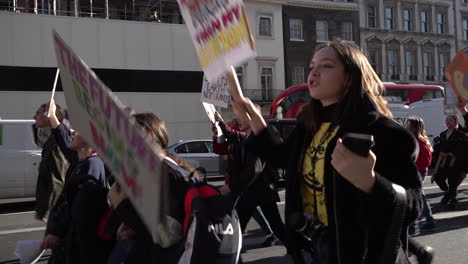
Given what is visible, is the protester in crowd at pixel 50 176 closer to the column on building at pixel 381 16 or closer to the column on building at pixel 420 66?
the column on building at pixel 381 16

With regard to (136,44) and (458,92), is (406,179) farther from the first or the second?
(136,44)

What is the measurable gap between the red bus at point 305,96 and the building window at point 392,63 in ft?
40.5

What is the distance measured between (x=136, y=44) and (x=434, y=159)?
1877 cm

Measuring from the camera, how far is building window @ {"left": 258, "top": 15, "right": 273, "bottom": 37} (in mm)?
30938

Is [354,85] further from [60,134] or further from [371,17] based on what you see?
[371,17]

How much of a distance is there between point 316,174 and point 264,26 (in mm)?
29892

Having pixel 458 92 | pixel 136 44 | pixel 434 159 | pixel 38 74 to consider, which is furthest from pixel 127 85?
pixel 458 92

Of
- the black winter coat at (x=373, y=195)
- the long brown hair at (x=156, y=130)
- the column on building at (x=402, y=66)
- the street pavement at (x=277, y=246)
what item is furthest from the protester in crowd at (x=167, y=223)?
the column on building at (x=402, y=66)

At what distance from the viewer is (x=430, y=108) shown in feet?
65.6

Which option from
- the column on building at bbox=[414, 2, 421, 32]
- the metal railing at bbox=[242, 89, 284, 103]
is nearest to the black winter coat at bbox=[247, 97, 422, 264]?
the metal railing at bbox=[242, 89, 284, 103]

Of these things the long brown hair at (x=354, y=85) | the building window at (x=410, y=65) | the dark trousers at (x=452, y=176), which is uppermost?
the building window at (x=410, y=65)

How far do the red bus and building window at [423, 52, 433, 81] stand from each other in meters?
14.6

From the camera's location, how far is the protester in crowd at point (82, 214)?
8.65ft

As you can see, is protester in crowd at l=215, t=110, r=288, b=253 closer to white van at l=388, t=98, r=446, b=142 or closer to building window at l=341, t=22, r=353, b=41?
white van at l=388, t=98, r=446, b=142
